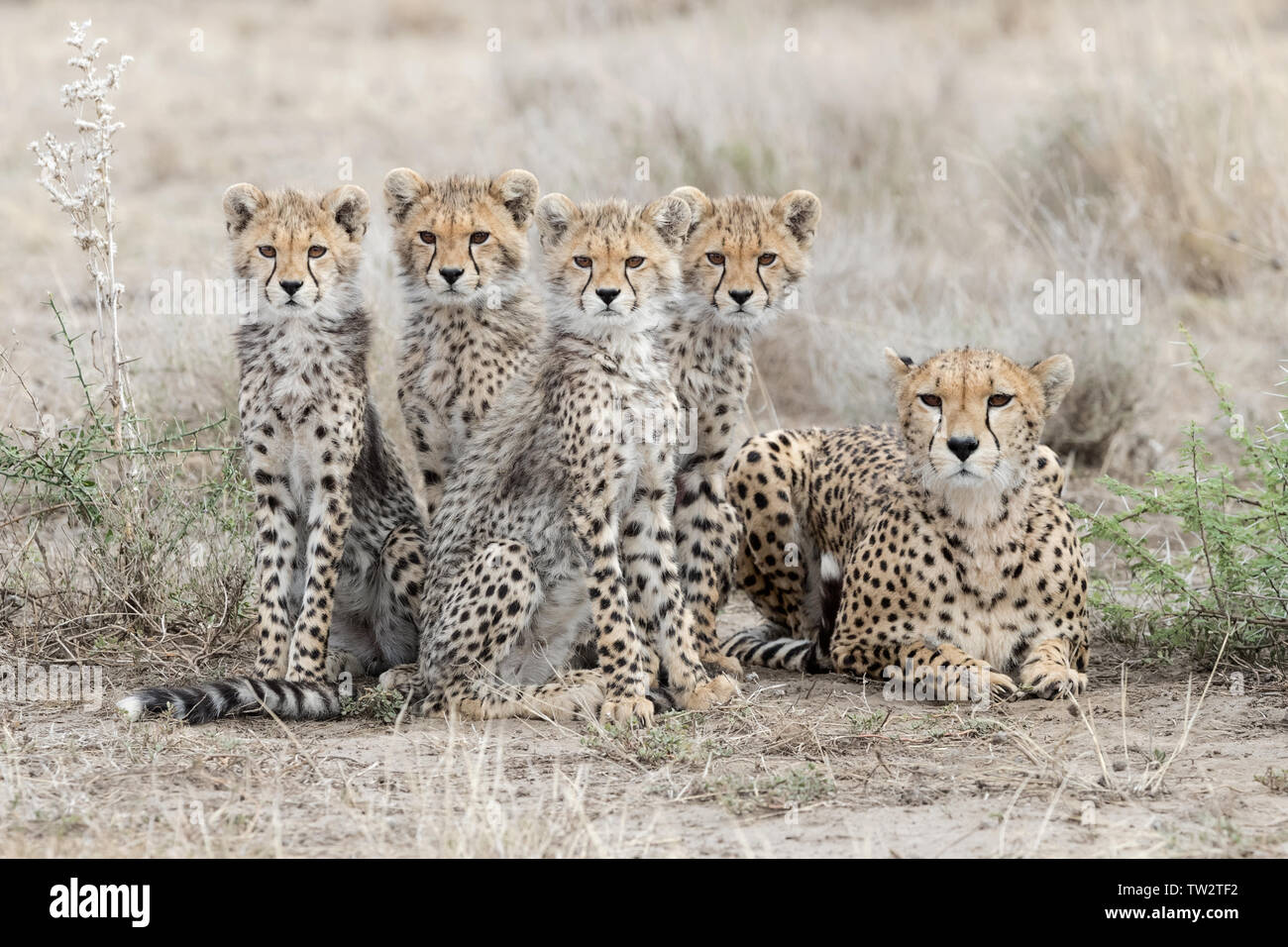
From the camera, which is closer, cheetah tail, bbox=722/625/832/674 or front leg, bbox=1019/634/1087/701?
front leg, bbox=1019/634/1087/701

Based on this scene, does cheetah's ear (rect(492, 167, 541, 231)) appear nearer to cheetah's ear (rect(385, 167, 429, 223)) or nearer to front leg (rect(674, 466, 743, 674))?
cheetah's ear (rect(385, 167, 429, 223))

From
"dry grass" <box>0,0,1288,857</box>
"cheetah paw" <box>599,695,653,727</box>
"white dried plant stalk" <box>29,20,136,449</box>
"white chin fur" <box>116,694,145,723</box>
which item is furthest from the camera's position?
"white dried plant stalk" <box>29,20,136,449</box>

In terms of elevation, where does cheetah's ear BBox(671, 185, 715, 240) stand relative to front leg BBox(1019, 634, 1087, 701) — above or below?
above

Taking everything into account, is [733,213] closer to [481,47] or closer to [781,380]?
[781,380]

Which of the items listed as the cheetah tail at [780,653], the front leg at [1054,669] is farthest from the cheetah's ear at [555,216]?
the front leg at [1054,669]

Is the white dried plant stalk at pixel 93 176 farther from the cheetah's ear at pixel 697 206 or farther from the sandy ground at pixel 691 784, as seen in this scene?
the cheetah's ear at pixel 697 206

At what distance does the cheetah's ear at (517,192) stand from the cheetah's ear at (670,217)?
486 millimetres

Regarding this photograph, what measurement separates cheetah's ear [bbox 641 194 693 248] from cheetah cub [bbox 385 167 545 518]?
531 mm

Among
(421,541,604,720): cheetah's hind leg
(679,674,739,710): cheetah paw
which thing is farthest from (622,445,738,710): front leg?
(421,541,604,720): cheetah's hind leg

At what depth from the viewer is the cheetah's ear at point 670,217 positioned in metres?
4.41

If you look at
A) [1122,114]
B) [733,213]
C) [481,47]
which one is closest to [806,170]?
[1122,114]

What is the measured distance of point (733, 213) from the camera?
189 inches

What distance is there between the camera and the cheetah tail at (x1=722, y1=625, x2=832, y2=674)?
16.4 ft
